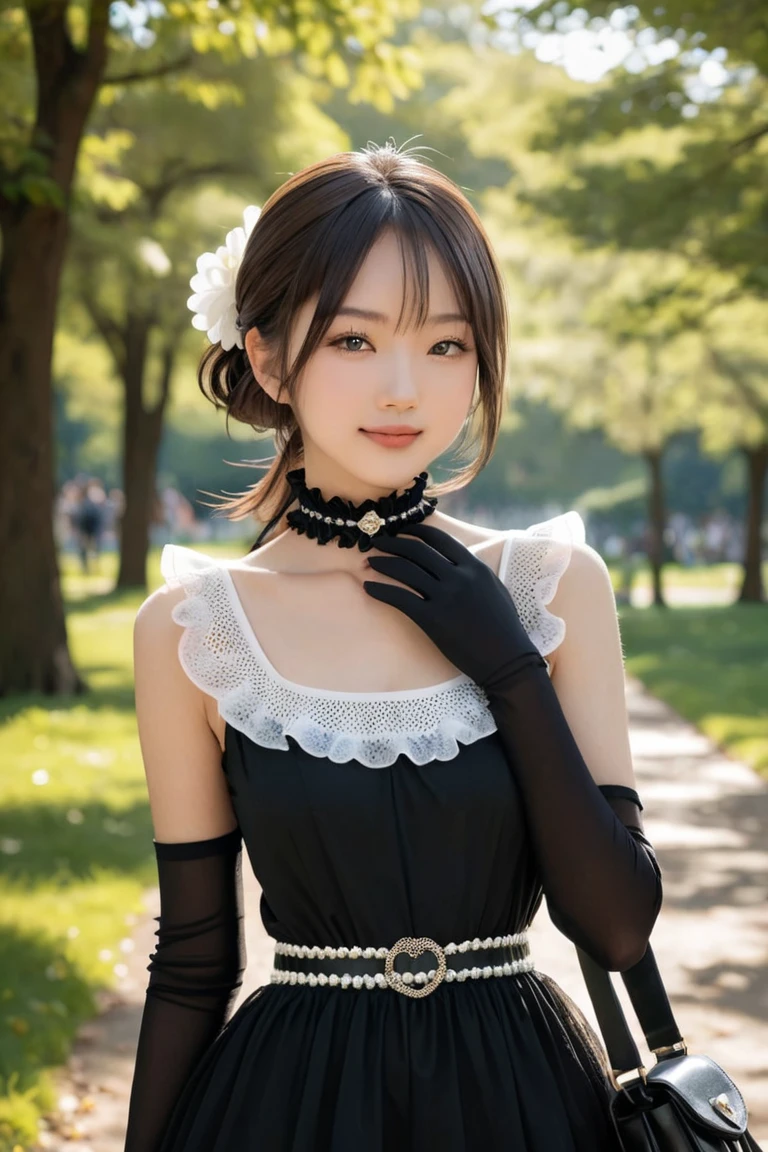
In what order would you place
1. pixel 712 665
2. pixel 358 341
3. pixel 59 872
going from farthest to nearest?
pixel 712 665
pixel 59 872
pixel 358 341

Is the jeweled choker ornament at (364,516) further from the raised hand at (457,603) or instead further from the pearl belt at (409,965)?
the pearl belt at (409,965)

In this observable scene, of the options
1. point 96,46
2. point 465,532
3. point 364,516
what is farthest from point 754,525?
point 364,516

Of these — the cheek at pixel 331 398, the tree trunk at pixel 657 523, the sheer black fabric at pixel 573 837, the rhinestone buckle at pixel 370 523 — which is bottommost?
the tree trunk at pixel 657 523

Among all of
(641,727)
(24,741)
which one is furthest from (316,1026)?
(641,727)

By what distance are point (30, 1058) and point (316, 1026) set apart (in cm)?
317

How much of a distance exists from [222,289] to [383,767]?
35.7 inches

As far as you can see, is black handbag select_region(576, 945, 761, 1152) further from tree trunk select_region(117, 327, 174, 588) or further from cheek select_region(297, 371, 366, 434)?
tree trunk select_region(117, 327, 174, 588)

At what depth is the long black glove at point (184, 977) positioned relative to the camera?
7.35 feet

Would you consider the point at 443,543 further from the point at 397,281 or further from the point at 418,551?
the point at 397,281

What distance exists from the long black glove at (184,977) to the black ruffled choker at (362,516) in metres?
0.51

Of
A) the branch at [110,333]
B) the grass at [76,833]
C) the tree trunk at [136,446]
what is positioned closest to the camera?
the grass at [76,833]

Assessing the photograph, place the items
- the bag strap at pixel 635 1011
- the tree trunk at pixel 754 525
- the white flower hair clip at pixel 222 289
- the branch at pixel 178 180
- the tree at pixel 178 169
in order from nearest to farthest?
1. the bag strap at pixel 635 1011
2. the white flower hair clip at pixel 222 289
3. the tree at pixel 178 169
4. the branch at pixel 178 180
5. the tree trunk at pixel 754 525

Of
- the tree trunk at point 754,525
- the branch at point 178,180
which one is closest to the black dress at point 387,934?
the branch at point 178,180

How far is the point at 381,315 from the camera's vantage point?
2.27m
